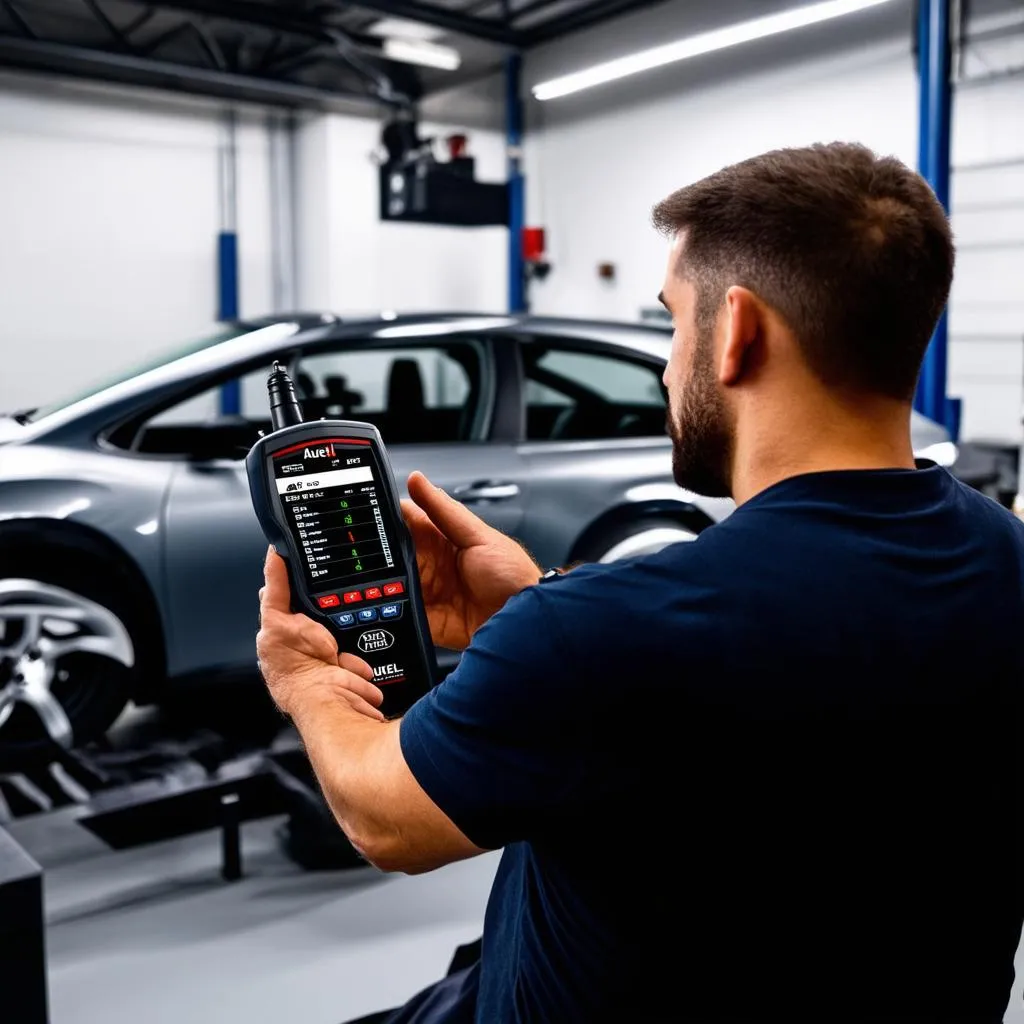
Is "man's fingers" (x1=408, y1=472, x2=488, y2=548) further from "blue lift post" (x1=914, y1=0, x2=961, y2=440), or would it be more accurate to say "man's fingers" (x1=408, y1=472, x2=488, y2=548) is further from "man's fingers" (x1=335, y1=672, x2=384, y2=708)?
"blue lift post" (x1=914, y1=0, x2=961, y2=440)

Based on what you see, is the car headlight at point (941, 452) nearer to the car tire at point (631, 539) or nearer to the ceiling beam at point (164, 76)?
the car tire at point (631, 539)

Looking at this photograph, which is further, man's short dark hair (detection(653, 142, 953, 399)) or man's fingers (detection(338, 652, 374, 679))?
man's fingers (detection(338, 652, 374, 679))

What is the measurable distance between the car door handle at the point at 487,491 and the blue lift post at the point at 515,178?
610cm

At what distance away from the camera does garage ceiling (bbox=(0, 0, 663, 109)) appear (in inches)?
303

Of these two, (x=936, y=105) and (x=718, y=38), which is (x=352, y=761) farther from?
(x=718, y=38)

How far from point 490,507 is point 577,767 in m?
2.61

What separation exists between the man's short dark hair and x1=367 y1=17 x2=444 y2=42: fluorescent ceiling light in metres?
8.17

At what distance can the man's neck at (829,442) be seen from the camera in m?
0.75

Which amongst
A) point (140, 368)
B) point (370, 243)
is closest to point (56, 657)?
point (140, 368)

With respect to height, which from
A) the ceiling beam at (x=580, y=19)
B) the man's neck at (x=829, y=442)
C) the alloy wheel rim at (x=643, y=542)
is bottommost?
the alloy wheel rim at (x=643, y=542)

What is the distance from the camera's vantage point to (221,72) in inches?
324

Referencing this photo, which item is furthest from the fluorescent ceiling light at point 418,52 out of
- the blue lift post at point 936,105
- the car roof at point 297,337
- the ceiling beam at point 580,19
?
the car roof at point 297,337

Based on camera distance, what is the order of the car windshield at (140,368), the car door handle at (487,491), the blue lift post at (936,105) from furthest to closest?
1. the blue lift post at (936,105)
2. the car door handle at (487,491)
3. the car windshield at (140,368)

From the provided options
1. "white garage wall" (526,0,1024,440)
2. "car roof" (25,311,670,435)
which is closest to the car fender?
"car roof" (25,311,670,435)
